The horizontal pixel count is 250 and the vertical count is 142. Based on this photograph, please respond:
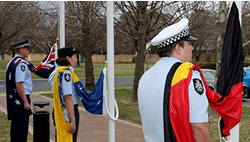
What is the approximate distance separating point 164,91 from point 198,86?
0.87 ft

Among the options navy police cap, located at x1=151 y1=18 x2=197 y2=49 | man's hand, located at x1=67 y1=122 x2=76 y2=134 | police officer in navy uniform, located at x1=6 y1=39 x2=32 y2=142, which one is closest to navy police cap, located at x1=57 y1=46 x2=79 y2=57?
man's hand, located at x1=67 y1=122 x2=76 y2=134

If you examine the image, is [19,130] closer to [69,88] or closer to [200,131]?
[69,88]

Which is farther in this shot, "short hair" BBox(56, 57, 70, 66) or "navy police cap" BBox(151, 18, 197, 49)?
"short hair" BBox(56, 57, 70, 66)

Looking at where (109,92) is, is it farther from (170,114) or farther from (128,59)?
(128,59)

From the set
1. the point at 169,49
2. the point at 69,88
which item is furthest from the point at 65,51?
the point at 169,49

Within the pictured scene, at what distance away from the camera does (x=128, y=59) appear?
60.4m

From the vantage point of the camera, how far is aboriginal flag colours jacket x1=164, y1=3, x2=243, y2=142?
6.89 feet

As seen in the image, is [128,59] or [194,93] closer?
[194,93]

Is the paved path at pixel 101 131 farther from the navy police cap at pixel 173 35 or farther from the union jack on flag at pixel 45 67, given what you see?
the navy police cap at pixel 173 35

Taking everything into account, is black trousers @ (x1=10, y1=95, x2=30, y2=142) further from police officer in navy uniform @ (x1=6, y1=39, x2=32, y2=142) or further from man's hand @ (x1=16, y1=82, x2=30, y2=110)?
man's hand @ (x1=16, y1=82, x2=30, y2=110)

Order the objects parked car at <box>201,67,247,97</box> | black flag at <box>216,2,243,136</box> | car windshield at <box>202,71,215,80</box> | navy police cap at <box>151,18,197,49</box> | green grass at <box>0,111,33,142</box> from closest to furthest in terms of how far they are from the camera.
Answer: navy police cap at <box>151,18,197,49</box> → black flag at <box>216,2,243,136</box> → green grass at <box>0,111,33,142</box> → parked car at <box>201,67,247,97</box> → car windshield at <box>202,71,215,80</box>

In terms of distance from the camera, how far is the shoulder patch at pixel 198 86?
208cm

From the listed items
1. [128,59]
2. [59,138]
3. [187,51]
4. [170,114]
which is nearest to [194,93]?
[170,114]

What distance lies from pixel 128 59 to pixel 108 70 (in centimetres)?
5624
